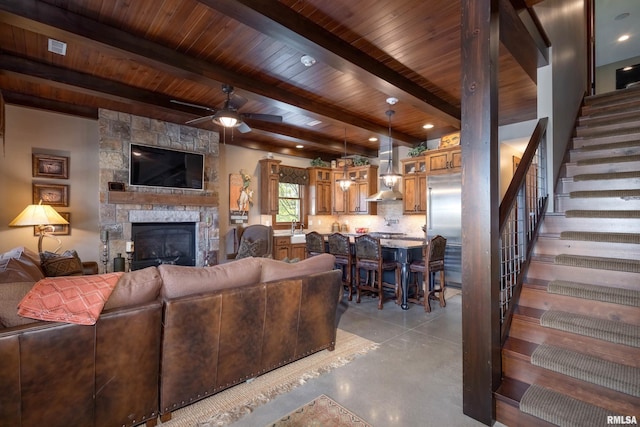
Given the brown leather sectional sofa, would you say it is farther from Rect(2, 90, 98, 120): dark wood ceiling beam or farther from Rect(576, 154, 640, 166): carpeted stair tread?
Rect(2, 90, 98, 120): dark wood ceiling beam

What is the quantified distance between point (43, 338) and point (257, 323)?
119cm

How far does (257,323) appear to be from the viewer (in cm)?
223

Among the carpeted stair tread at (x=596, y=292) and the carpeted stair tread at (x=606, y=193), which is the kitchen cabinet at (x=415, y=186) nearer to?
the carpeted stair tread at (x=606, y=193)

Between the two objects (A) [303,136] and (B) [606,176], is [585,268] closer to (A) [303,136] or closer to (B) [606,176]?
(B) [606,176]

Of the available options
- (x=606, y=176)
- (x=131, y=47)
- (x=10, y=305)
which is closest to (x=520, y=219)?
(x=606, y=176)

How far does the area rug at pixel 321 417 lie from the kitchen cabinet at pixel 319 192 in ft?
18.9

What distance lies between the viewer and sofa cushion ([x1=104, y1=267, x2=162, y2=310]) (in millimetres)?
1726

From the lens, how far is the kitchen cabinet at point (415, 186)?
6.20 meters

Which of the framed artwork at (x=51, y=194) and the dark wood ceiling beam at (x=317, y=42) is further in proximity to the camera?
the framed artwork at (x=51, y=194)

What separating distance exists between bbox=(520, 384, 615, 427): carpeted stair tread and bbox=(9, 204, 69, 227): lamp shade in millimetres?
5126

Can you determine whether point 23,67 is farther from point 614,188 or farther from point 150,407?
point 614,188

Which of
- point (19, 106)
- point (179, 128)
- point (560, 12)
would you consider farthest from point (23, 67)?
point (560, 12)

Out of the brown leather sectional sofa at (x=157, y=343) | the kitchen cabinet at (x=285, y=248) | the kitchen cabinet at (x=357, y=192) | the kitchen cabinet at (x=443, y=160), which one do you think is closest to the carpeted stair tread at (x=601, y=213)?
the brown leather sectional sofa at (x=157, y=343)

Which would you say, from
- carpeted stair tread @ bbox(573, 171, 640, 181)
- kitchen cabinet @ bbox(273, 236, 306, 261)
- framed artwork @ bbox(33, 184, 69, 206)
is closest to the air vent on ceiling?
framed artwork @ bbox(33, 184, 69, 206)
